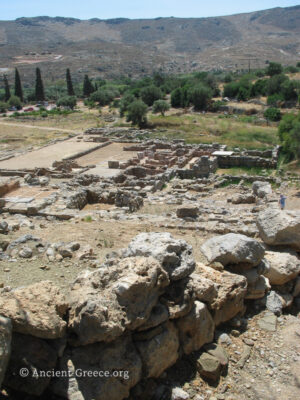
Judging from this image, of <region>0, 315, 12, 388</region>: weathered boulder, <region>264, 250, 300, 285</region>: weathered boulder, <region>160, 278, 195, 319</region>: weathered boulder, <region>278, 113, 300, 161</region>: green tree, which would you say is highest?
<region>0, 315, 12, 388</region>: weathered boulder

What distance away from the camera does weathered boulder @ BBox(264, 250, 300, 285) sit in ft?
25.9

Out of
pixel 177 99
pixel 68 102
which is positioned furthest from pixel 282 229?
pixel 68 102

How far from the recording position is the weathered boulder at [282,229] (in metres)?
8.35

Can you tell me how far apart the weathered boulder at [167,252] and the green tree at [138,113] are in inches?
1387

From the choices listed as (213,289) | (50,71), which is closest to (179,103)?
(213,289)

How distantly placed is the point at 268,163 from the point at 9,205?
18.0m

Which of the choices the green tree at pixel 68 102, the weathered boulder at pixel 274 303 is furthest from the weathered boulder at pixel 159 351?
the green tree at pixel 68 102

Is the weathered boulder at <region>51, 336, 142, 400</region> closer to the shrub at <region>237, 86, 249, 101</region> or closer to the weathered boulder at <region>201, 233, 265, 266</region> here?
the weathered boulder at <region>201, 233, 265, 266</region>

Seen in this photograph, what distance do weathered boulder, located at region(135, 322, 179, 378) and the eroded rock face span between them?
1.15 feet

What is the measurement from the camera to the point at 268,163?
26484 millimetres

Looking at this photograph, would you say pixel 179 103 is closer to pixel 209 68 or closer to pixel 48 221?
pixel 48 221

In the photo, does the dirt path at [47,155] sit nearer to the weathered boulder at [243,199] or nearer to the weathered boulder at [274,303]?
the weathered boulder at [243,199]

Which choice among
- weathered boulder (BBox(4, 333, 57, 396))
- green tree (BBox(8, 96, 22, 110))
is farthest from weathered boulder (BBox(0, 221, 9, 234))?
green tree (BBox(8, 96, 22, 110))

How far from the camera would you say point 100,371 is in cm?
484
